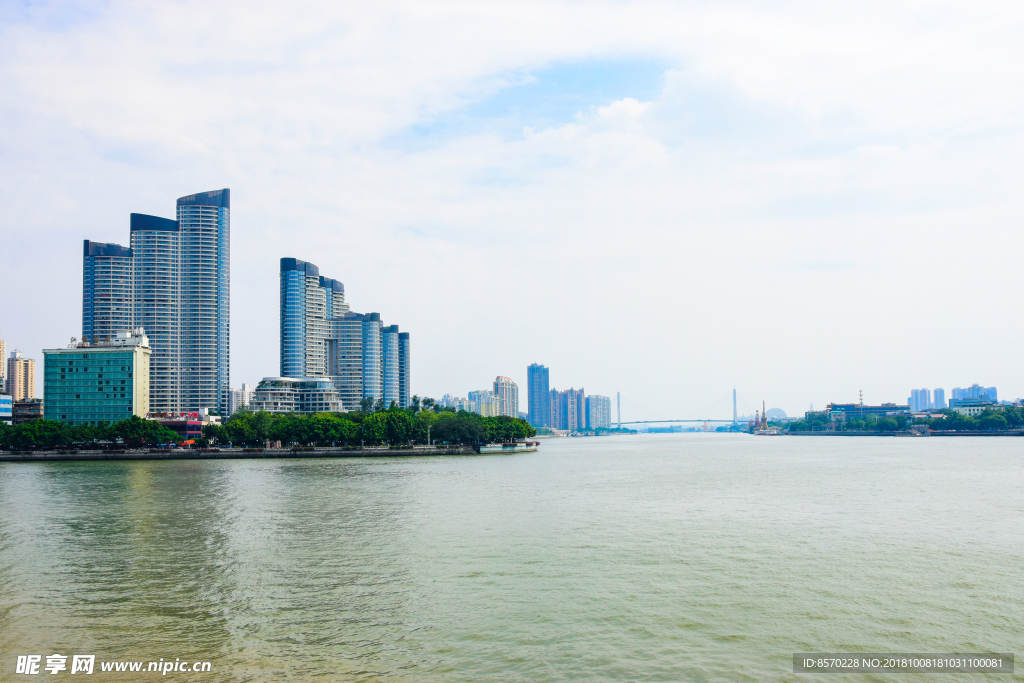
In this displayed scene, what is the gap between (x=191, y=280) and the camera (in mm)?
163375

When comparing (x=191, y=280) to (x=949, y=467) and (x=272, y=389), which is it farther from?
(x=949, y=467)

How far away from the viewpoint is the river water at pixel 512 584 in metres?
15.9

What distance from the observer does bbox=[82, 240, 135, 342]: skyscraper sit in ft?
518

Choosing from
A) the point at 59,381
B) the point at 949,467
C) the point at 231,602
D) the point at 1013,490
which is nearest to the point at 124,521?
the point at 231,602

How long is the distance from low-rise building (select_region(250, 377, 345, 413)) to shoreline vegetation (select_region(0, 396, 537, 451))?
51638mm

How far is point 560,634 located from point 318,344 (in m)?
190

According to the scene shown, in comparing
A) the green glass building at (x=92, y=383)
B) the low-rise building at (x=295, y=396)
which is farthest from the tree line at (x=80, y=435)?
the low-rise building at (x=295, y=396)

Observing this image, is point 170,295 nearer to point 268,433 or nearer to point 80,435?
point 80,435

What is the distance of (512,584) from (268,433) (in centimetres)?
9271

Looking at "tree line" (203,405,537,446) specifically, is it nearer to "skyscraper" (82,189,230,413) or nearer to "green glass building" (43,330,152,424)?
"green glass building" (43,330,152,424)

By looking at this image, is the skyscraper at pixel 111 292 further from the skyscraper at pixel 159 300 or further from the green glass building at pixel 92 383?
the green glass building at pixel 92 383

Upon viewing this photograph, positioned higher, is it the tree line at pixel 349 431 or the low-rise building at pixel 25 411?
the low-rise building at pixel 25 411

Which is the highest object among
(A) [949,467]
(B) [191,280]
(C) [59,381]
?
(B) [191,280]

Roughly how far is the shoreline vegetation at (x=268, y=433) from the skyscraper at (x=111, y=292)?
167 feet
